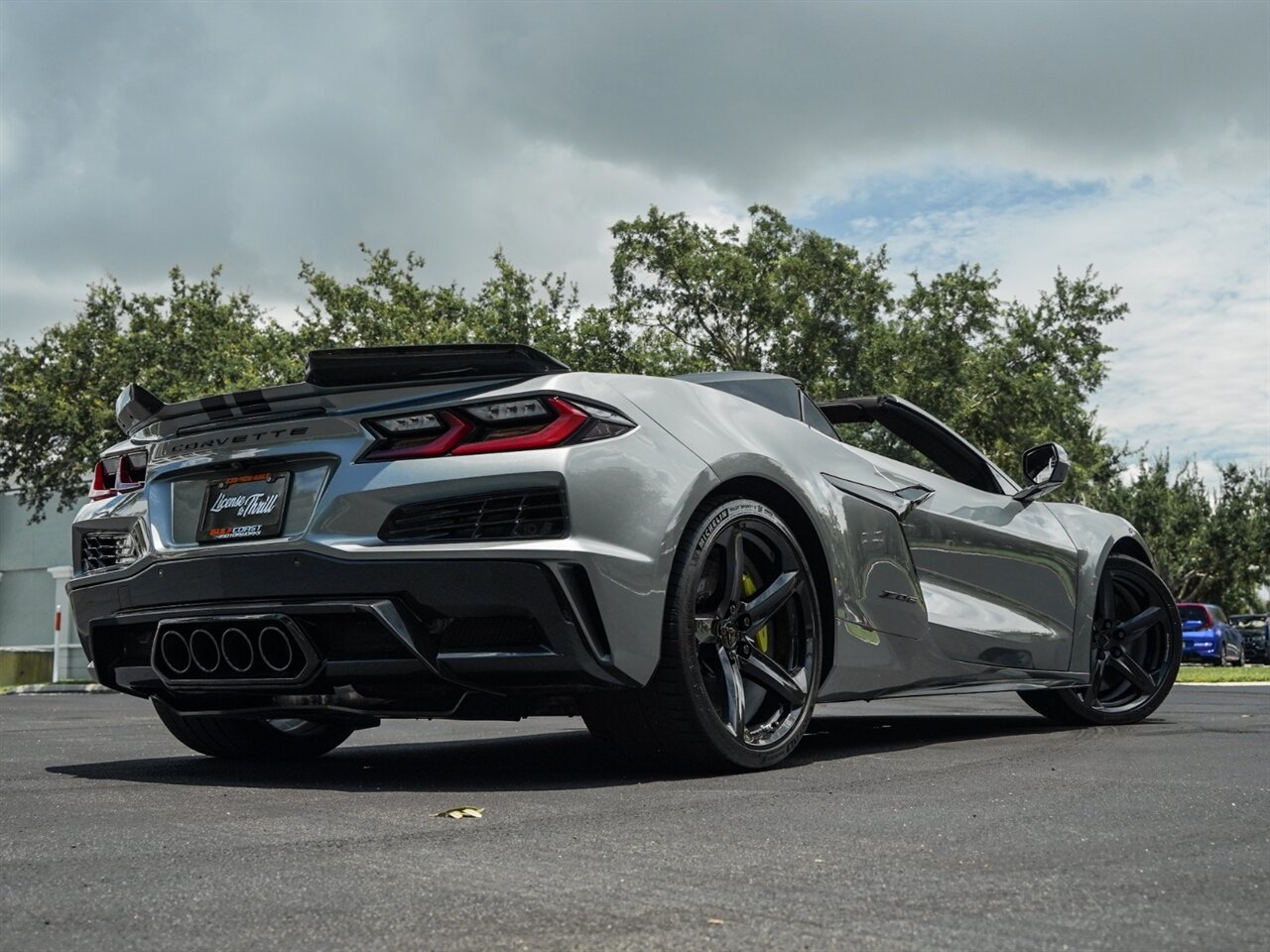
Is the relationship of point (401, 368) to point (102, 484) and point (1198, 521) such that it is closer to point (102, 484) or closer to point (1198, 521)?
point (102, 484)

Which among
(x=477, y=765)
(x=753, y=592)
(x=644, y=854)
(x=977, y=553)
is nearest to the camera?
(x=644, y=854)

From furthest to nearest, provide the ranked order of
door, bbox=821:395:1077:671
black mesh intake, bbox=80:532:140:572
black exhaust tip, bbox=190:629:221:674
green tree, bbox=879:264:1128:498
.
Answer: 1. green tree, bbox=879:264:1128:498
2. door, bbox=821:395:1077:671
3. black mesh intake, bbox=80:532:140:572
4. black exhaust tip, bbox=190:629:221:674

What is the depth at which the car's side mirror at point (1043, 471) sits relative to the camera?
637 centimetres

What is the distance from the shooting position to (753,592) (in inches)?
179

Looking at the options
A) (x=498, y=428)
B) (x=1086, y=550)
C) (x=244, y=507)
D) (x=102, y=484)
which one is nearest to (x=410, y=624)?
(x=498, y=428)

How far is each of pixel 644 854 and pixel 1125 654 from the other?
4619mm

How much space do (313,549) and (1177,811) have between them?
2.34 m

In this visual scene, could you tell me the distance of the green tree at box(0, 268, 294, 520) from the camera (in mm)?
34375

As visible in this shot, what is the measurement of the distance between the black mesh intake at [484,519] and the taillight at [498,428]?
0.50ft

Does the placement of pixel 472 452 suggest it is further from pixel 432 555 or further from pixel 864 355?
pixel 864 355

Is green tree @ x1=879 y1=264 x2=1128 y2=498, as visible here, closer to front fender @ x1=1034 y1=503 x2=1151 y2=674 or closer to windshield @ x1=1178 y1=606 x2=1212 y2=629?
windshield @ x1=1178 y1=606 x2=1212 y2=629

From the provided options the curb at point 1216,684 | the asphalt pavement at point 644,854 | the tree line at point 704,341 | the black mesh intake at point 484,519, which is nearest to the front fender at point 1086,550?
the asphalt pavement at point 644,854

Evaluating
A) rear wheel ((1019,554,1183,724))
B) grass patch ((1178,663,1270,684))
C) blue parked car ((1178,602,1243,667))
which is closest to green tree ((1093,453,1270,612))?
blue parked car ((1178,602,1243,667))

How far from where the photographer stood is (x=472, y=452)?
3965 millimetres
